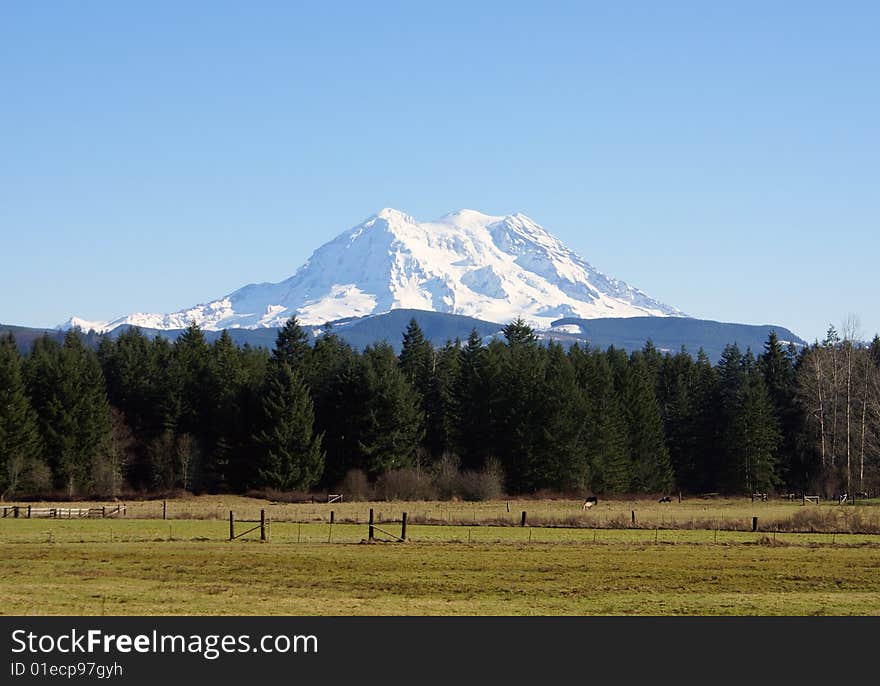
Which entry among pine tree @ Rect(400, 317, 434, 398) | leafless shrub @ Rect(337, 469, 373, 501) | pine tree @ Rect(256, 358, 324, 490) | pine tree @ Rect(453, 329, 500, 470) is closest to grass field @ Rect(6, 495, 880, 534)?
pine tree @ Rect(256, 358, 324, 490)

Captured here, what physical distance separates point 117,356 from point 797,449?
7039 cm

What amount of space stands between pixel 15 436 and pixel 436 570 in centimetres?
6513

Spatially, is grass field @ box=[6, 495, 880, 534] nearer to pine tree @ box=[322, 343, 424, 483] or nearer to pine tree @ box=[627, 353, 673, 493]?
pine tree @ box=[322, 343, 424, 483]

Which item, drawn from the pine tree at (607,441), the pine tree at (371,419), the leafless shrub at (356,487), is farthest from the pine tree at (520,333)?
the leafless shrub at (356,487)

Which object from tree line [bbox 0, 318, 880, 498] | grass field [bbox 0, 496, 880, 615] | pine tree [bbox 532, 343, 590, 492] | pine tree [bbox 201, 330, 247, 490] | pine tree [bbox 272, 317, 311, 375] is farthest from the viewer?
pine tree [bbox 272, 317, 311, 375]

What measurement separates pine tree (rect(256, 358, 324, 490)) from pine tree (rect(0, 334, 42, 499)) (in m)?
18.7

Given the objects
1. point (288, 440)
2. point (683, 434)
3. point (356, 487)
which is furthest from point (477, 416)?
point (683, 434)

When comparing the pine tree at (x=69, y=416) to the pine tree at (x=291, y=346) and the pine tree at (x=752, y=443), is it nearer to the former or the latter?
the pine tree at (x=291, y=346)

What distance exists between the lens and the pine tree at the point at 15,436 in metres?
91.2

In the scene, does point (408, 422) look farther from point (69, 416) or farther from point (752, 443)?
point (752, 443)

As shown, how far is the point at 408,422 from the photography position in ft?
332

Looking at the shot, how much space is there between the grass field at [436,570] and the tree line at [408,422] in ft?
118

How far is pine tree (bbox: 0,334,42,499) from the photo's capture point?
91250 millimetres
